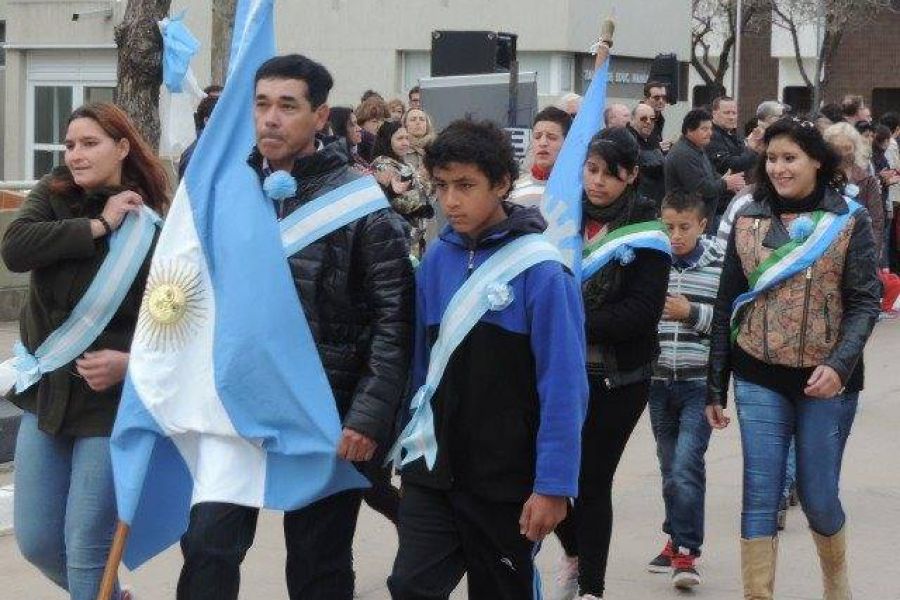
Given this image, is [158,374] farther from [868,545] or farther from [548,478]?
[868,545]

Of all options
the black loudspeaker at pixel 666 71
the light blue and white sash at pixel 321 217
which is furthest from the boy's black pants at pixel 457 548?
the black loudspeaker at pixel 666 71

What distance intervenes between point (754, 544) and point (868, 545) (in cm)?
197

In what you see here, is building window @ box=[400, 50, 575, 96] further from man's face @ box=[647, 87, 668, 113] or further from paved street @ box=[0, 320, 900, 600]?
paved street @ box=[0, 320, 900, 600]

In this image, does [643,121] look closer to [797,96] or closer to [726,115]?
[726,115]

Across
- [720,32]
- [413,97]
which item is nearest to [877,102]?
[720,32]

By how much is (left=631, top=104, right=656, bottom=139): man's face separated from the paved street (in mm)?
4428

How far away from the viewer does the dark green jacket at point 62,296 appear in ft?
16.7

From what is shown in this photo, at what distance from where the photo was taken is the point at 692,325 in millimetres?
6812

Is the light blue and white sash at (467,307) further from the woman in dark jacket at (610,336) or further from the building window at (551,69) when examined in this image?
the building window at (551,69)

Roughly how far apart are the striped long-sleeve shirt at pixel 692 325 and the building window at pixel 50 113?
24.7 metres

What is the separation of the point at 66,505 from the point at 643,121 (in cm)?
928

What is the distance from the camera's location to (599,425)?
6.10m

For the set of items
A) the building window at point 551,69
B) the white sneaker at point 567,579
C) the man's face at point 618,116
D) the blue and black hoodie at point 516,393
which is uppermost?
the building window at point 551,69

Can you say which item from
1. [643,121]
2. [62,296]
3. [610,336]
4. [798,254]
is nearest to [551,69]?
[643,121]
